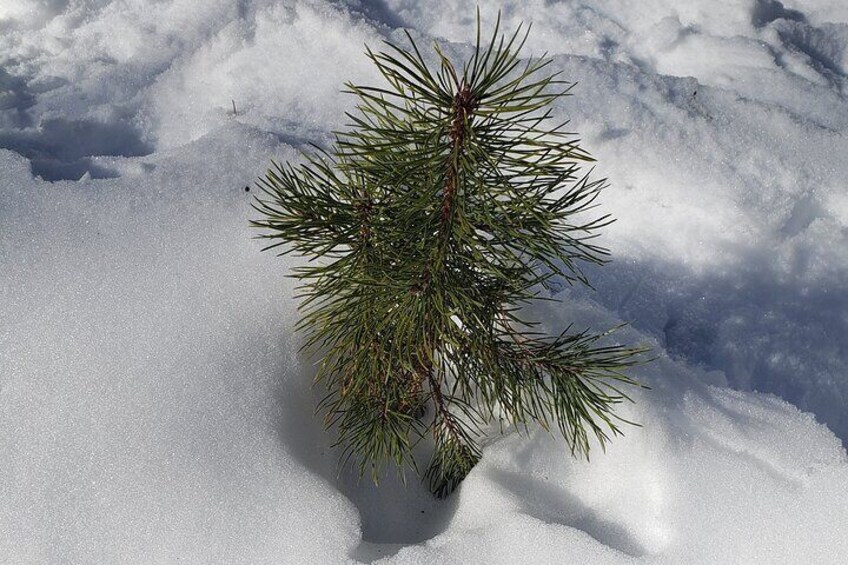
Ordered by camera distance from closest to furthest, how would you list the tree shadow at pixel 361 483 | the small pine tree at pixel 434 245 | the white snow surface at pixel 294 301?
1. the small pine tree at pixel 434 245
2. the white snow surface at pixel 294 301
3. the tree shadow at pixel 361 483

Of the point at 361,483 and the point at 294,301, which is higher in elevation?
the point at 294,301

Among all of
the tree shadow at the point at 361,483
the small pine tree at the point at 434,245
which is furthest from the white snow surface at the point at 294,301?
the small pine tree at the point at 434,245

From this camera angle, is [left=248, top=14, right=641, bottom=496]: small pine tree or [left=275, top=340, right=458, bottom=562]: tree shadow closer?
[left=248, top=14, right=641, bottom=496]: small pine tree

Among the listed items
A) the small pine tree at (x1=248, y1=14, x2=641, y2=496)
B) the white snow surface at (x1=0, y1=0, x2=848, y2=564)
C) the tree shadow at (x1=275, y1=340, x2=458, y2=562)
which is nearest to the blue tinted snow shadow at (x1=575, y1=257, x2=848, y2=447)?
the white snow surface at (x1=0, y1=0, x2=848, y2=564)

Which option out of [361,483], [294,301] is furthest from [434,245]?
[361,483]

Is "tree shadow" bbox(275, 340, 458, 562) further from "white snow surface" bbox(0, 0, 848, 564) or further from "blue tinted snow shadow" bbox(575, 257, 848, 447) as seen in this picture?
"blue tinted snow shadow" bbox(575, 257, 848, 447)

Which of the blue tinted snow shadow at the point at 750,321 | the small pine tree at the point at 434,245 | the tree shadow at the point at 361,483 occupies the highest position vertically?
the small pine tree at the point at 434,245

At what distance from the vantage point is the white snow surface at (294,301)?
5.14 ft

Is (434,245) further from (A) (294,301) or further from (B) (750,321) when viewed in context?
(B) (750,321)

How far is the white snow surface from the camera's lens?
5.14 feet

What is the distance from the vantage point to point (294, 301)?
1.88m

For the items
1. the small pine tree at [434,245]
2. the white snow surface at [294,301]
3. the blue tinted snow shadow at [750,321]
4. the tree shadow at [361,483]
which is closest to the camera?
the small pine tree at [434,245]

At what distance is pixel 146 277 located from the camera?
1816mm

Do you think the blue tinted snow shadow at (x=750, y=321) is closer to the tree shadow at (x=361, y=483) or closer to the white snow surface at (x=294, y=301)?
the white snow surface at (x=294, y=301)
